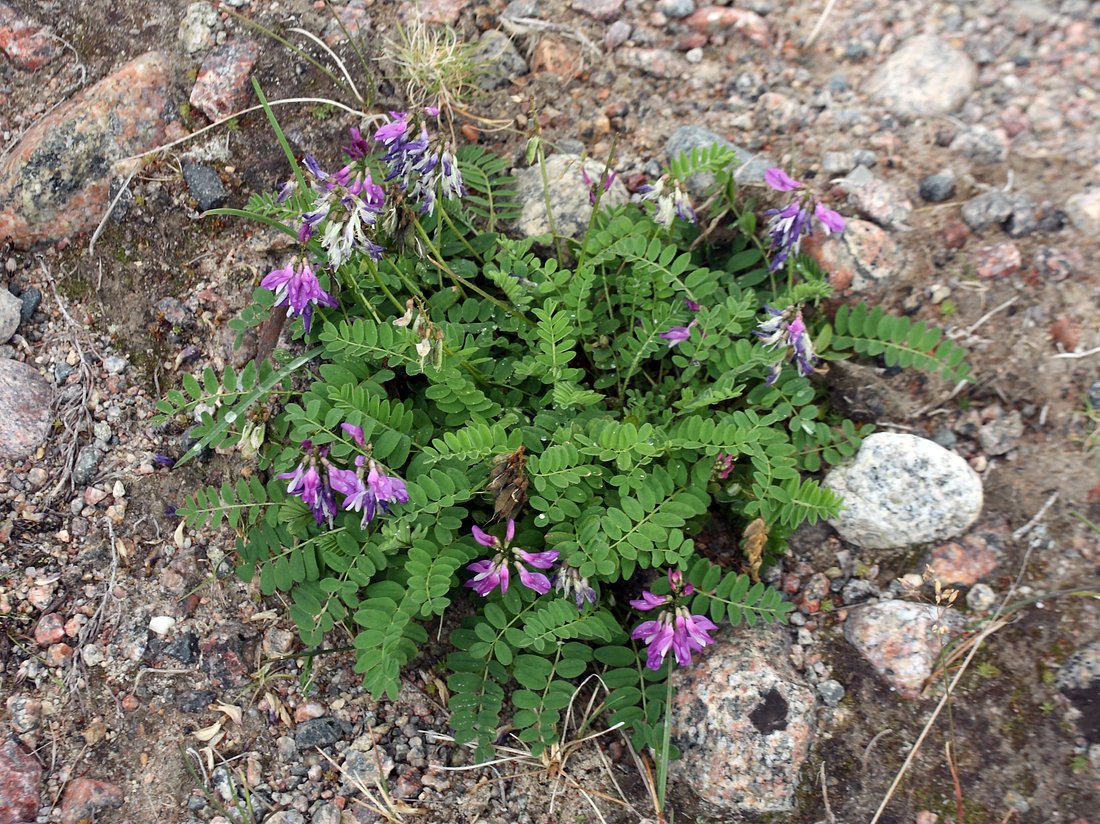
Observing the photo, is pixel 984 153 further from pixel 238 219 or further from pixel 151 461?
pixel 151 461

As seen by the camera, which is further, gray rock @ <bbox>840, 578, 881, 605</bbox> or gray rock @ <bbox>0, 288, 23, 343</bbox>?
gray rock @ <bbox>0, 288, 23, 343</bbox>

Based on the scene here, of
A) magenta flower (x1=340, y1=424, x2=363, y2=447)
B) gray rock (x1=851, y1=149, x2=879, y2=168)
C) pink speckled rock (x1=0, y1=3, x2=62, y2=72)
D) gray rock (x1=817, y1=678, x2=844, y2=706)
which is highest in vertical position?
pink speckled rock (x1=0, y1=3, x2=62, y2=72)

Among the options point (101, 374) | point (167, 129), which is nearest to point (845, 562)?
point (101, 374)

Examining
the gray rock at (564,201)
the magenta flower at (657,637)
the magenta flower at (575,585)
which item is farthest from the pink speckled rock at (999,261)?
the magenta flower at (575,585)

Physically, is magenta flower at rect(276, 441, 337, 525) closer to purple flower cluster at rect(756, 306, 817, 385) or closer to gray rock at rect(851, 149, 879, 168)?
purple flower cluster at rect(756, 306, 817, 385)

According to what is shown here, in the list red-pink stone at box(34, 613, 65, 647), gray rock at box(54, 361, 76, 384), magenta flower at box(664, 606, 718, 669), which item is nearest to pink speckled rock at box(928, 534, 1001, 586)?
magenta flower at box(664, 606, 718, 669)

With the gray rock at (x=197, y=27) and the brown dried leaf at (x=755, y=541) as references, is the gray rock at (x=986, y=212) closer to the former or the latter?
the brown dried leaf at (x=755, y=541)

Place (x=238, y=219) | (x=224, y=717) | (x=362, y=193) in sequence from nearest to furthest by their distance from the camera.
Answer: (x=362, y=193)
(x=224, y=717)
(x=238, y=219)
